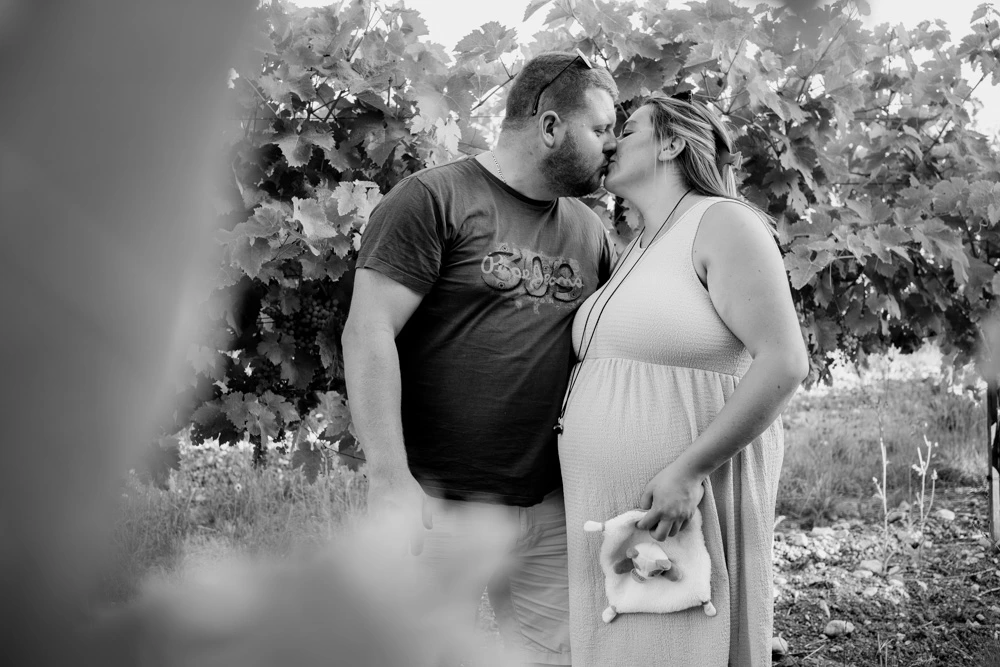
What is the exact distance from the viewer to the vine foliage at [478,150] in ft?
7.93

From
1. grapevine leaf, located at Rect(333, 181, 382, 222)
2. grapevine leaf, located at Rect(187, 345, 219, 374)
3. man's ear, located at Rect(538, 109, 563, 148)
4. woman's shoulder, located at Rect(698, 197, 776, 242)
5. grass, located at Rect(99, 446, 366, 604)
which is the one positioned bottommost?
grass, located at Rect(99, 446, 366, 604)

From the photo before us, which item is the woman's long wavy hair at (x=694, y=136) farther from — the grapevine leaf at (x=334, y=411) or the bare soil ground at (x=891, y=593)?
the bare soil ground at (x=891, y=593)

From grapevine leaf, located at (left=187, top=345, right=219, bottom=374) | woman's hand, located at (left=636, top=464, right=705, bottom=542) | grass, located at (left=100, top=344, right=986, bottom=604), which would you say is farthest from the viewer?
grass, located at (left=100, top=344, right=986, bottom=604)

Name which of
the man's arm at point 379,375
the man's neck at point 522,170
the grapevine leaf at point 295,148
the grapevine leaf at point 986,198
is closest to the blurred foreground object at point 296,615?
the man's arm at point 379,375

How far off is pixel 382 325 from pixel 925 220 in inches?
109

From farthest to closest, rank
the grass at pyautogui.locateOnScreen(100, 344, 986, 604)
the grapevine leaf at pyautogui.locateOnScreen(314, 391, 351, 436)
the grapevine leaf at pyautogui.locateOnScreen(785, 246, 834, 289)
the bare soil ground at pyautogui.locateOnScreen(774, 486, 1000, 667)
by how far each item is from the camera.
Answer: the grass at pyautogui.locateOnScreen(100, 344, 986, 604)
the bare soil ground at pyautogui.locateOnScreen(774, 486, 1000, 667)
the grapevine leaf at pyautogui.locateOnScreen(785, 246, 834, 289)
the grapevine leaf at pyautogui.locateOnScreen(314, 391, 351, 436)

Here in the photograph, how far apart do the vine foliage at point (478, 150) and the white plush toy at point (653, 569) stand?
98cm

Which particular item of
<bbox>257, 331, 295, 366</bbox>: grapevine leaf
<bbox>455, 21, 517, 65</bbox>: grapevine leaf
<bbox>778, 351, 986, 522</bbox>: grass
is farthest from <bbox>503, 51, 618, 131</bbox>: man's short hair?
<bbox>778, 351, 986, 522</bbox>: grass

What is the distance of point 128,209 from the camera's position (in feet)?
0.76

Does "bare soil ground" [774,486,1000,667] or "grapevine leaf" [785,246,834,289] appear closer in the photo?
"grapevine leaf" [785,246,834,289]

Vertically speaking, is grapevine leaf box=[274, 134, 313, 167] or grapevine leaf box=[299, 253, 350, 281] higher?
grapevine leaf box=[274, 134, 313, 167]

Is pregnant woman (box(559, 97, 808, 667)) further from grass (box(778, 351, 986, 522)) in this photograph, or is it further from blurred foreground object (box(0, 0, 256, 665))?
grass (box(778, 351, 986, 522))

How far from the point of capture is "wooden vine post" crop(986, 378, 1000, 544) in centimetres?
454

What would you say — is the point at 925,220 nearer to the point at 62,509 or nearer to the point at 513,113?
the point at 513,113
